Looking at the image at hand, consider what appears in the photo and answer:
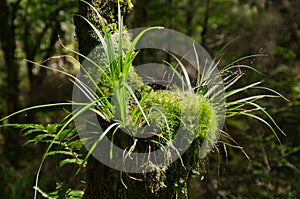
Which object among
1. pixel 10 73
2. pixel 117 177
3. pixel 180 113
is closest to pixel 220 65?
pixel 180 113

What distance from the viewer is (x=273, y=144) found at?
3.93 meters

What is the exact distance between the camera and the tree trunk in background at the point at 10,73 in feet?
17.1

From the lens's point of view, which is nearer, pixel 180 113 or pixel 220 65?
pixel 180 113

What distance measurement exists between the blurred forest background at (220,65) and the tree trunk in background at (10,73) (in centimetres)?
1

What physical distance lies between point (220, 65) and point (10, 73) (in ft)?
9.59

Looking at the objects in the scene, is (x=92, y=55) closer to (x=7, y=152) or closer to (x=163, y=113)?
(x=163, y=113)

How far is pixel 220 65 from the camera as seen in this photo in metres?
3.74

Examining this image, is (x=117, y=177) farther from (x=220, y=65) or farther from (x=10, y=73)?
(x=10, y=73)

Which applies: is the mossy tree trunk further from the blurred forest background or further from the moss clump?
the blurred forest background

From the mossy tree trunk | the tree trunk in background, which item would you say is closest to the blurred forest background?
the tree trunk in background

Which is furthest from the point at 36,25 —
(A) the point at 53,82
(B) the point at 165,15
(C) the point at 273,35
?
(C) the point at 273,35

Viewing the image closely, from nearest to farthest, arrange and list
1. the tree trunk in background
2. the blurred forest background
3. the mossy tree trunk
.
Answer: the mossy tree trunk, the blurred forest background, the tree trunk in background

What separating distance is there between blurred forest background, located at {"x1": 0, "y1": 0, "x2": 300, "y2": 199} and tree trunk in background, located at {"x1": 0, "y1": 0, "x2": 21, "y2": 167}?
12 mm

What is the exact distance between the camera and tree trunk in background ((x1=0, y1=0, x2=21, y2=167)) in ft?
17.1
